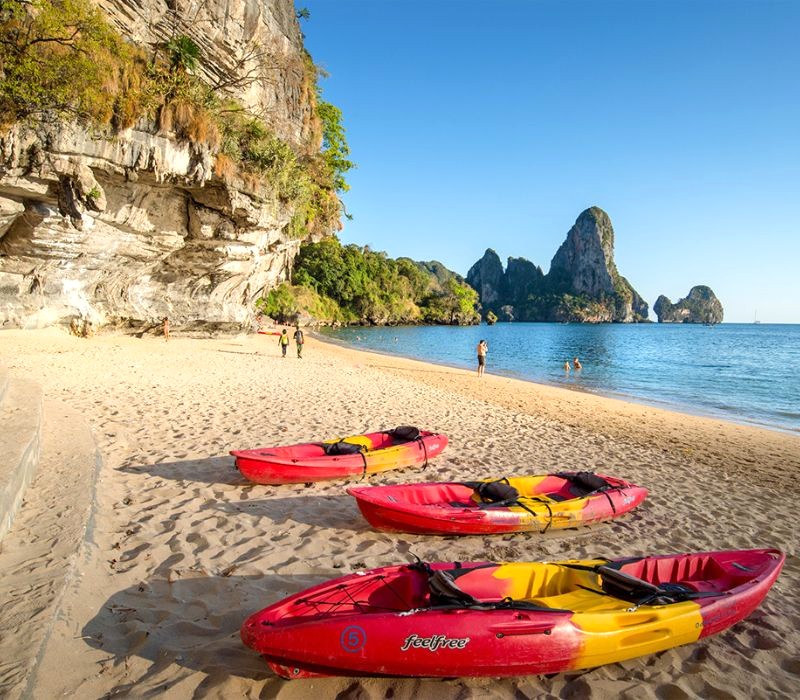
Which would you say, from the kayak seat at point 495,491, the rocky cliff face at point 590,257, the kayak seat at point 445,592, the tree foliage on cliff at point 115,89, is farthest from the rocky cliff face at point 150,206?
the rocky cliff face at point 590,257

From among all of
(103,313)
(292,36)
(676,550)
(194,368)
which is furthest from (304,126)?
(676,550)

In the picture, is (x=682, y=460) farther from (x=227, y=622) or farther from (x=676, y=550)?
(x=227, y=622)

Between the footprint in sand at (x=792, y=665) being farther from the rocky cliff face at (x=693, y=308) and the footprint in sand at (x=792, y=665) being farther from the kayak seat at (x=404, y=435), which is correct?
the rocky cliff face at (x=693, y=308)

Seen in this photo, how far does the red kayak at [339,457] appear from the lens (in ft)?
20.9

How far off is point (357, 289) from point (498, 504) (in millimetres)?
65757

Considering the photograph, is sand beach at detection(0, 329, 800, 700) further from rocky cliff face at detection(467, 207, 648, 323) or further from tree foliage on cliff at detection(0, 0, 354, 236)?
rocky cliff face at detection(467, 207, 648, 323)

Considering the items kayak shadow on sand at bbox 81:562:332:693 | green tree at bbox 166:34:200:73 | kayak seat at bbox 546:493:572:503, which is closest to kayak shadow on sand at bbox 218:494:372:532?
kayak shadow on sand at bbox 81:562:332:693

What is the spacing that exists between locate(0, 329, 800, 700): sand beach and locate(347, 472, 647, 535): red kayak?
0.19 metres

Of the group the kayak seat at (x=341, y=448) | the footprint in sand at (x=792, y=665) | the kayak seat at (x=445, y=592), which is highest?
the kayak seat at (x=445, y=592)

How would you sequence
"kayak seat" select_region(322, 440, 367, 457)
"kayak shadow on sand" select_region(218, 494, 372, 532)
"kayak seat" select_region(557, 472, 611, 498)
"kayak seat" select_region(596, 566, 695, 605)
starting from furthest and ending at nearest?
"kayak seat" select_region(322, 440, 367, 457), "kayak seat" select_region(557, 472, 611, 498), "kayak shadow on sand" select_region(218, 494, 372, 532), "kayak seat" select_region(596, 566, 695, 605)

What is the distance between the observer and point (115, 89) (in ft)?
43.4

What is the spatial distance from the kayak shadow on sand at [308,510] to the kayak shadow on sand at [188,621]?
1.18 metres

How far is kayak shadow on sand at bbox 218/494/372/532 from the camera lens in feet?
18.1

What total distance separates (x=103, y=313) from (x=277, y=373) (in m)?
9.56
